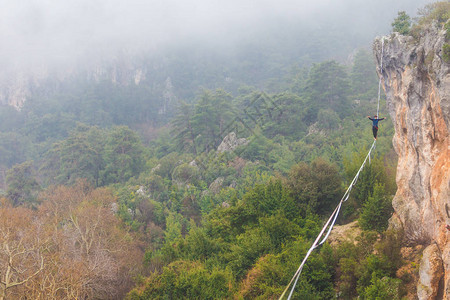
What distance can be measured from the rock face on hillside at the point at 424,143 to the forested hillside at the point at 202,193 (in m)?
1.20

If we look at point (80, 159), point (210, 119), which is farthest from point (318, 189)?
point (80, 159)

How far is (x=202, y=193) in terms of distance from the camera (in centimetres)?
3136

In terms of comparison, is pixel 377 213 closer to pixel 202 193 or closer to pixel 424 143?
pixel 424 143

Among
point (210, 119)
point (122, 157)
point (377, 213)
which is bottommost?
point (122, 157)

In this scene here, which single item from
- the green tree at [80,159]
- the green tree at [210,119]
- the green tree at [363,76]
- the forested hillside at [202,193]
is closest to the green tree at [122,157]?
the forested hillside at [202,193]

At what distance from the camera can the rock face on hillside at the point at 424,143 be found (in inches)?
326

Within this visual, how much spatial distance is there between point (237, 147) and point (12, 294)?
25.9 m

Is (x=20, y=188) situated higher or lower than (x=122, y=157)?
lower

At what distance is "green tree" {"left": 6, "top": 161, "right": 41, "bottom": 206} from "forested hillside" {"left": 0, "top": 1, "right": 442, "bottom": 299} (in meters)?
0.16

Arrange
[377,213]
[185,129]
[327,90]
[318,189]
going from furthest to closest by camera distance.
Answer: [185,129] → [327,90] → [318,189] → [377,213]

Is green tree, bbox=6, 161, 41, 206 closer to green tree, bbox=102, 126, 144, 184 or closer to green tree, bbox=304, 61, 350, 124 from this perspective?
green tree, bbox=102, 126, 144, 184

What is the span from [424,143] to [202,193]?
2369cm

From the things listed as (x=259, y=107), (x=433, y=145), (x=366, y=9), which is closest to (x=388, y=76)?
(x=433, y=145)

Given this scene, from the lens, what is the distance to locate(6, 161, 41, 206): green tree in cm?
3326
